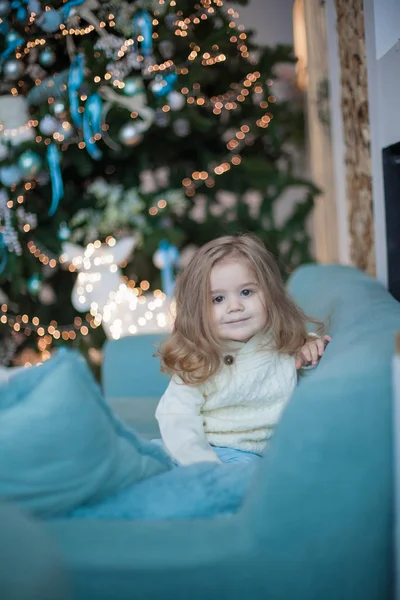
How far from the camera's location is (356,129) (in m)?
2.92

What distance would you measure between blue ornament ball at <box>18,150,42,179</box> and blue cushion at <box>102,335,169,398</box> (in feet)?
3.51

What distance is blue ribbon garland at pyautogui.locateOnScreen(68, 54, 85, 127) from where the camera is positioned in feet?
10.9

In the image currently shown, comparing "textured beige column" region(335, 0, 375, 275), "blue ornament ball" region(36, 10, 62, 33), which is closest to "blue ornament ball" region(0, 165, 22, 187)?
"blue ornament ball" region(36, 10, 62, 33)

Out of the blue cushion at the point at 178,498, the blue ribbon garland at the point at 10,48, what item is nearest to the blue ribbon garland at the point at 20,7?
the blue ribbon garland at the point at 10,48

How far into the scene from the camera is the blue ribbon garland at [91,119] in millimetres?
3301

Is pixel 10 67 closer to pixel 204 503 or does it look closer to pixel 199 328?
pixel 199 328

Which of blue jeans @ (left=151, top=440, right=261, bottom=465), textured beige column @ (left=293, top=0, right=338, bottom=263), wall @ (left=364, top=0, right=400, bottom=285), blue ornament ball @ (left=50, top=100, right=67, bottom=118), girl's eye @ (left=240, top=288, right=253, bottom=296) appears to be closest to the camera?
blue jeans @ (left=151, top=440, right=261, bottom=465)

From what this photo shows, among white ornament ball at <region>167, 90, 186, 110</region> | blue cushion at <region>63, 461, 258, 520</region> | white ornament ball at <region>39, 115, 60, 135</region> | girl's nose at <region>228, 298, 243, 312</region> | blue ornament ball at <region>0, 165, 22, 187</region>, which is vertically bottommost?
blue cushion at <region>63, 461, 258, 520</region>

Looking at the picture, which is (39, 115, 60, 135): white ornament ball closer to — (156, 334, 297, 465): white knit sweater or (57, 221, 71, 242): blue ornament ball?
(57, 221, 71, 242): blue ornament ball

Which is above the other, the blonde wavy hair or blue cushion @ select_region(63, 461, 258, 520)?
the blonde wavy hair

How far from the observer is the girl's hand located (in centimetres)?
190

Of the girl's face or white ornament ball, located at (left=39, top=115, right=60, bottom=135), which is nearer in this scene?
the girl's face

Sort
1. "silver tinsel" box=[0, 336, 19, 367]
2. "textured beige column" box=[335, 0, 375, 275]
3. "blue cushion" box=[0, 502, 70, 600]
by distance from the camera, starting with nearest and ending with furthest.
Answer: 1. "blue cushion" box=[0, 502, 70, 600]
2. "textured beige column" box=[335, 0, 375, 275]
3. "silver tinsel" box=[0, 336, 19, 367]

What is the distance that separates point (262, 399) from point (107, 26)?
2341mm
